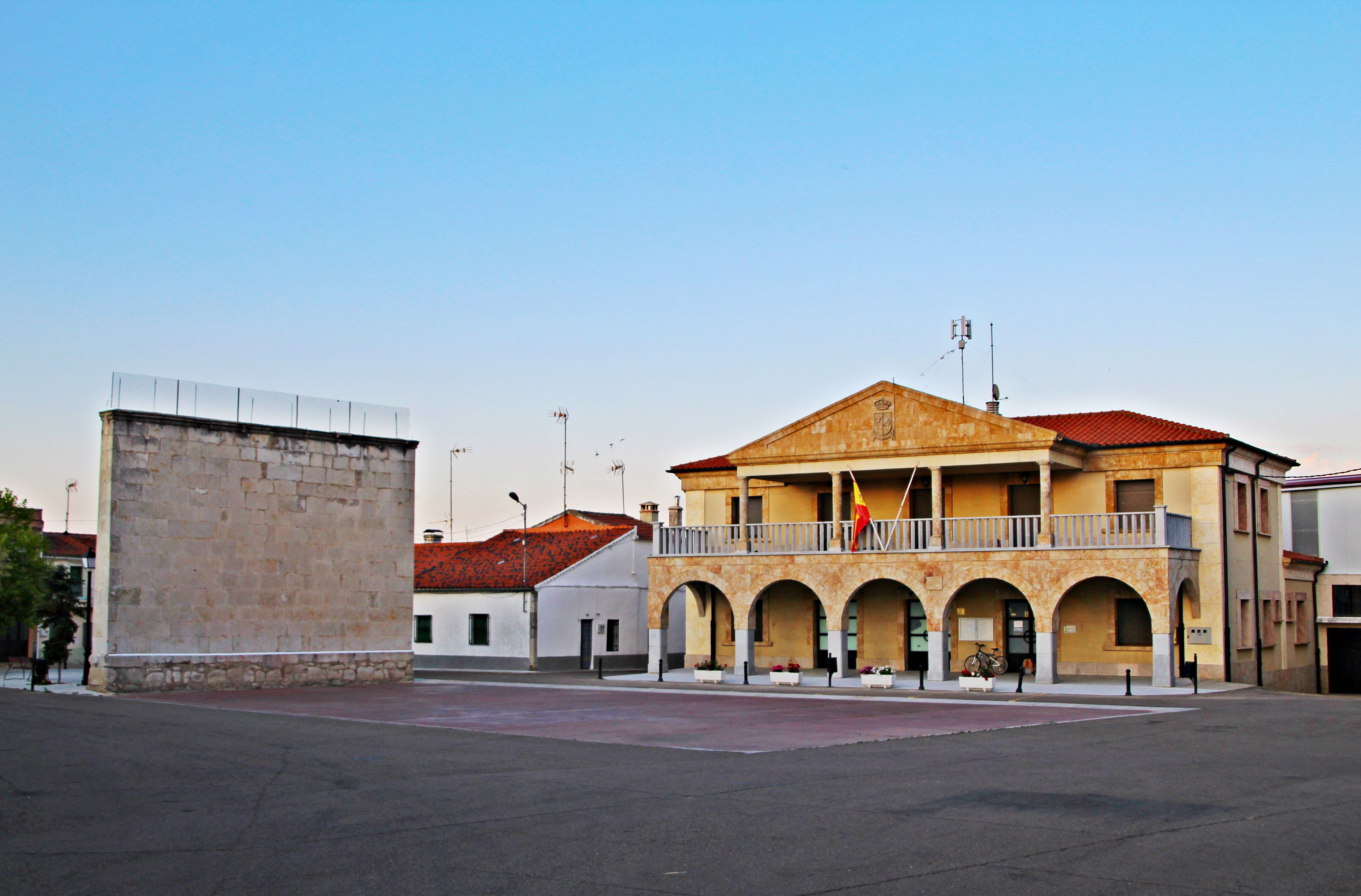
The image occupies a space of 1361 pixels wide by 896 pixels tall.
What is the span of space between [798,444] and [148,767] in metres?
24.2

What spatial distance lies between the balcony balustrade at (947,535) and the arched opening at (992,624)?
1776 millimetres

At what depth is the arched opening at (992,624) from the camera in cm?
3562

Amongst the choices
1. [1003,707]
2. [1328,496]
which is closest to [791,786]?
[1003,707]

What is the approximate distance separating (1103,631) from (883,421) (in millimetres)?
8151

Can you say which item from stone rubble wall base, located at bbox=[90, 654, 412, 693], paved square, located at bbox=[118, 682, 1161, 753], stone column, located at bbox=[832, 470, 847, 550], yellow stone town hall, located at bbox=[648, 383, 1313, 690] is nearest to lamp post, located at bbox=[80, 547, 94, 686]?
stone rubble wall base, located at bbox=[90, 654, 412, 693]

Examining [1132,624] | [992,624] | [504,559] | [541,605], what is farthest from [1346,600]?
[504,559]

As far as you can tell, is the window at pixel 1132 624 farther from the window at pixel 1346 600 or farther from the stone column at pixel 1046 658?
the window at pixel 1346 600

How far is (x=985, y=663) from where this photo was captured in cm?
3272

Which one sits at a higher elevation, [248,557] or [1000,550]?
[1000,550]

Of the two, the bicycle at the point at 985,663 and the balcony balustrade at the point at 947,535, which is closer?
the balcony balustrade at the point at 947,535

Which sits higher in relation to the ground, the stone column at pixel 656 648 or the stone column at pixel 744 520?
the stone column at pixel 744 520

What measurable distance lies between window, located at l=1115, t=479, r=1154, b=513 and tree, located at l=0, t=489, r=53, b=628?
112 feet

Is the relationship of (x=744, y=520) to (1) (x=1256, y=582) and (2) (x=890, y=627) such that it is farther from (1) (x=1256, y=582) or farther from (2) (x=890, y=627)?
(1) (x=1256, y=582)

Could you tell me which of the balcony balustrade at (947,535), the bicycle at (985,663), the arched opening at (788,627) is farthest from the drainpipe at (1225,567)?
the arched opening at (788,627)
